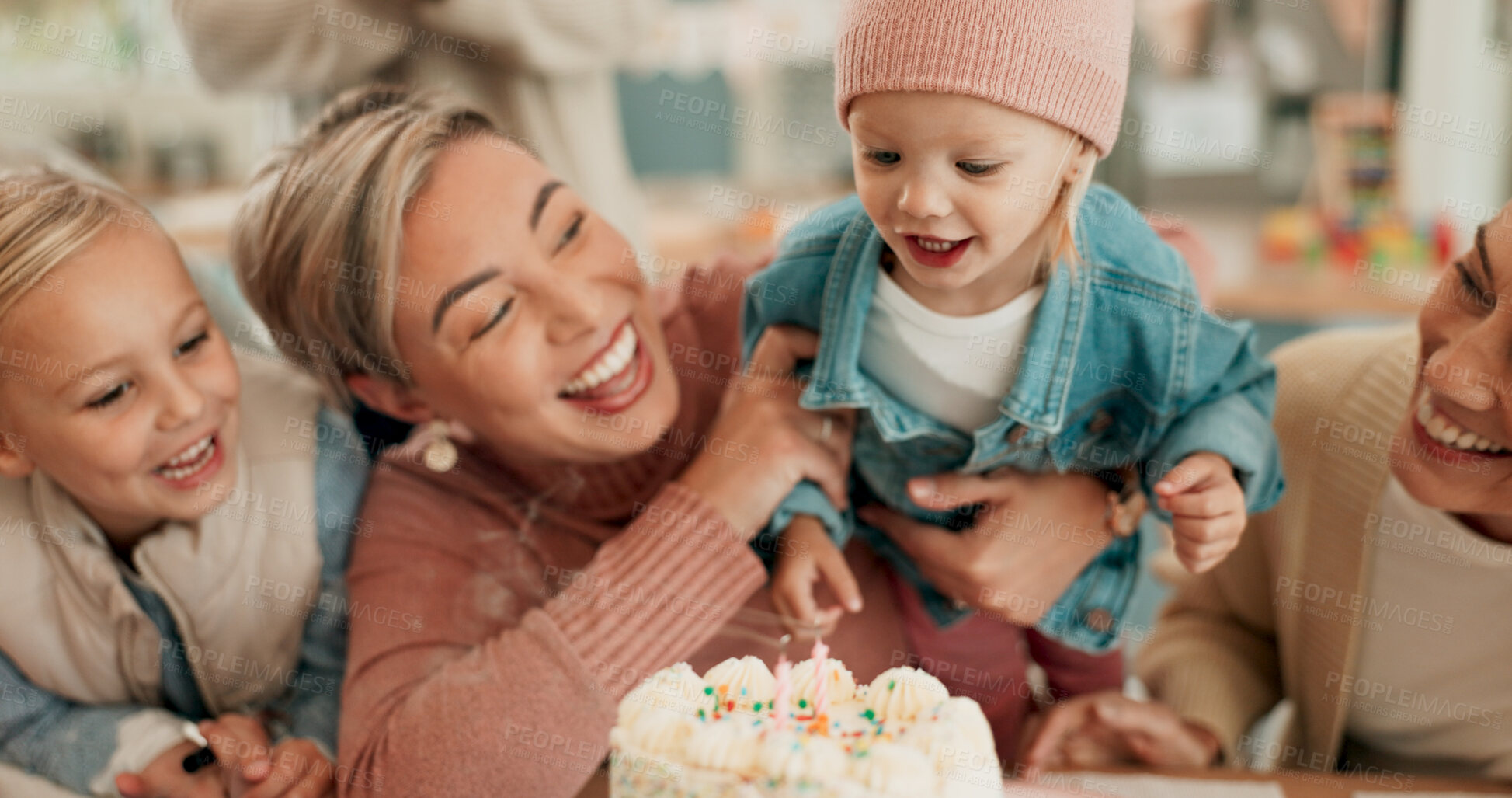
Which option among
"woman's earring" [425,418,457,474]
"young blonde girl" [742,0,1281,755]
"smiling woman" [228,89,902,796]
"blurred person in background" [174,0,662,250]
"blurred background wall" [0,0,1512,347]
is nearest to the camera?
"young blonde girl" [742,0,1281,755]

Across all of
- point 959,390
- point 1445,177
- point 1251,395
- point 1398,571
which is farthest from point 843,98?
point 1445,177

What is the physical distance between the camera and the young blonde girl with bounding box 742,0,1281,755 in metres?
0.65

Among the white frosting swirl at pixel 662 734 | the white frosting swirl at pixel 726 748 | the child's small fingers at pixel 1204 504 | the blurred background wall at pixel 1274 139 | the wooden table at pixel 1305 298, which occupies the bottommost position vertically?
the wooden table at pixel 1305 298

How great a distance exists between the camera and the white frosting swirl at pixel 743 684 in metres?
0.62

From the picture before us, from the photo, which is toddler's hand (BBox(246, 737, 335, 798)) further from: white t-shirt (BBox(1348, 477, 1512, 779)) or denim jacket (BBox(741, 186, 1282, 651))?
white t-shirt (BBox(1348, 477, 1512, 779))

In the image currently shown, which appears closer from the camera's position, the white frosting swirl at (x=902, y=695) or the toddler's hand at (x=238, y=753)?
the white frosting swirl at (x=902, y=695)

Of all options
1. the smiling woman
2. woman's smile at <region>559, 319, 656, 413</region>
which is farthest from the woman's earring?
woman's smile at <region>559, 319, 656, 413</region>

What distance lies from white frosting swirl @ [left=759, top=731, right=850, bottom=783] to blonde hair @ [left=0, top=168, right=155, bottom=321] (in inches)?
21.4

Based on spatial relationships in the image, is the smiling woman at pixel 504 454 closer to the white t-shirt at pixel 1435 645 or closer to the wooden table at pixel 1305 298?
the white t-shirt at pixel 1435 645

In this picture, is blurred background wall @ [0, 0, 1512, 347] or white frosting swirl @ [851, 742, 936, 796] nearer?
white frosting swirl @ [851, 742, 936, 796]

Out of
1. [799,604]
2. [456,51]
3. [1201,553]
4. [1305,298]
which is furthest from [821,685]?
[1305,298]

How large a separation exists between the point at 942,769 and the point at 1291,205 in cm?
259

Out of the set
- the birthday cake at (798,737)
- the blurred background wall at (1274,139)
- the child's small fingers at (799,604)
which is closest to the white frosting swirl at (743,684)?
the birthday cake at (798,737)

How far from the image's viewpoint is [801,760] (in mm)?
557
